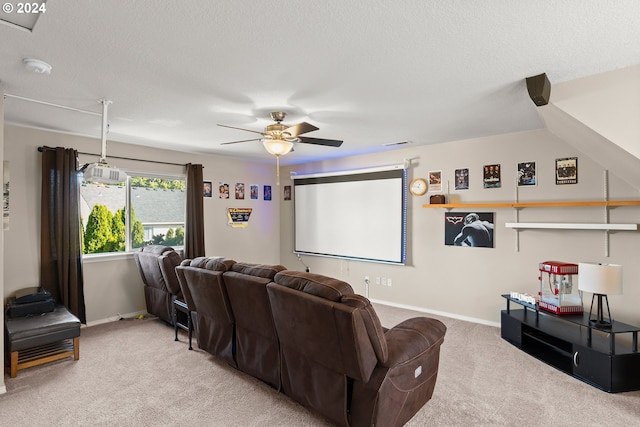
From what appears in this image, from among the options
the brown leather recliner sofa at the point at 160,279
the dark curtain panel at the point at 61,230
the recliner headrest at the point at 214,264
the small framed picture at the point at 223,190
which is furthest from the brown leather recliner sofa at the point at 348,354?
the small framed picture at the point at 223,190

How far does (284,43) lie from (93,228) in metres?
4.14

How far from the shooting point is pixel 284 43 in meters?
2.00

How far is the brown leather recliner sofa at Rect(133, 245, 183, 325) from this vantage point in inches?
155

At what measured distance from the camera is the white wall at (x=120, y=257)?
3.85 meters

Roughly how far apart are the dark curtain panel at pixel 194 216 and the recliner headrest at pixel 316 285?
11.0 ft

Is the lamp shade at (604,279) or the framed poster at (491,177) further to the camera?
the framed poster at (491,177)

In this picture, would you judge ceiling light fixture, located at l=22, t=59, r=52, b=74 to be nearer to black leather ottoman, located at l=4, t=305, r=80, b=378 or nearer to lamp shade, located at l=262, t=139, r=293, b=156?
lamp shade, located at l=262, t=139, r=293, b=156

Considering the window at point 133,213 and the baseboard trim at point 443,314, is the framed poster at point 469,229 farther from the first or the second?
the window at point 133,213

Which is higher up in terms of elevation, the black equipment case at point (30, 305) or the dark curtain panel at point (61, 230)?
the dark curtain panel at point (61, 230)

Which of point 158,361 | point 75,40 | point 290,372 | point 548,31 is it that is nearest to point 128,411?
point 158,361

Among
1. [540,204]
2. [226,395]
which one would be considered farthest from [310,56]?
[540,204]

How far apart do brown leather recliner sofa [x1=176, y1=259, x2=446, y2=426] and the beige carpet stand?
9.3 inches

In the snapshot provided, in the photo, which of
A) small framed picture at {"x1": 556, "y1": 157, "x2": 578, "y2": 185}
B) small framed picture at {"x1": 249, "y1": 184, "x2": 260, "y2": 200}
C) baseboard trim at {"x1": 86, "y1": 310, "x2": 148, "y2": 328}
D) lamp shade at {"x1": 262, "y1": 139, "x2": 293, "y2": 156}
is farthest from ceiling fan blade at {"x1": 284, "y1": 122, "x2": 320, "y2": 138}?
baseboard trim at {"x1": 86, "y1": 310, "x2": 148, "y2": 328}

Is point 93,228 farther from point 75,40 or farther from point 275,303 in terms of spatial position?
point 275,303
